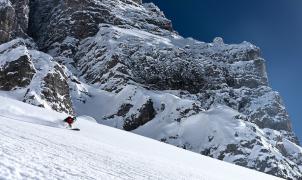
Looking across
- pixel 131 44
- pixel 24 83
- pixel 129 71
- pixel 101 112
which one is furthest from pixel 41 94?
pixel 131 44

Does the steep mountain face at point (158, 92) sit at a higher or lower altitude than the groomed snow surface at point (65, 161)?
higher

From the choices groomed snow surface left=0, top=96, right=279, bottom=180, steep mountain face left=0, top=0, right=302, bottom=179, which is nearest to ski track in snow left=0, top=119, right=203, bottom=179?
groomed snow surface left=0, top=96, right=279, bottom=180

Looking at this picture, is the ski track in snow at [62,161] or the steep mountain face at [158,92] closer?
the ski track in snow at [62,161]

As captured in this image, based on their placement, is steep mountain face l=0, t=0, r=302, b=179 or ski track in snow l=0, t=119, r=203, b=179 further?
steep mountain face l=0, t=0, r=302, b=179

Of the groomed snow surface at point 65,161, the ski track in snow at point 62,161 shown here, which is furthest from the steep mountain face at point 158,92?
the ski track in snow at point 62,161

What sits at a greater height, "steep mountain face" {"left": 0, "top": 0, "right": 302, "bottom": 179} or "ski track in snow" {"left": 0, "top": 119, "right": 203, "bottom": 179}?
"steep mountain face" {"left": 0, "top": 0, "right": 302, "bottom": 179}

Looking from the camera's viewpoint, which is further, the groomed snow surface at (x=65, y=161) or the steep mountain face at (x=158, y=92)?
the steep mountain face at (x=158, y=92)

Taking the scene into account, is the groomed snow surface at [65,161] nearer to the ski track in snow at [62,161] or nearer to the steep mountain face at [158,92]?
the ski track in snow at [62,161]

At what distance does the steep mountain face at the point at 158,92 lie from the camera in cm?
12875

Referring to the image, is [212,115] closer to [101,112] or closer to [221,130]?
[221,130]

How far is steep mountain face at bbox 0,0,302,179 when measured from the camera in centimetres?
12875

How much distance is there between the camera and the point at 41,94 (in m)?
119

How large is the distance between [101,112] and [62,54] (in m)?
53.1

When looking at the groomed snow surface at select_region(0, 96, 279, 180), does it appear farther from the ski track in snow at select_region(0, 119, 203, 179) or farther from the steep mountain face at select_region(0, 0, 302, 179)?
the steep mountain face at select_region(0, 0, 302, 179)
